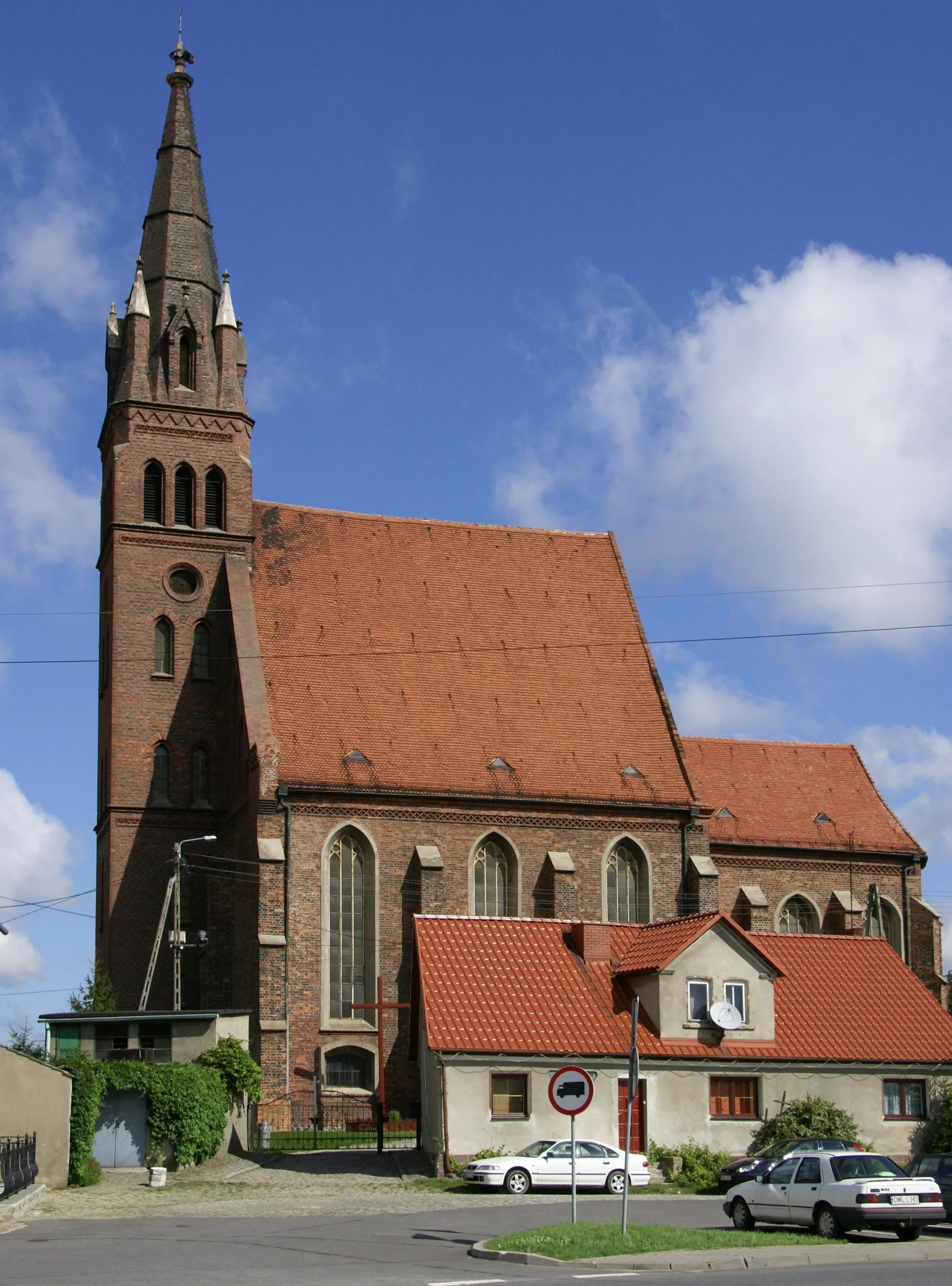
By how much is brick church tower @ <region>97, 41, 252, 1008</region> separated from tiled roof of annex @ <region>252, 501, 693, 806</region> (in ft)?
6.23

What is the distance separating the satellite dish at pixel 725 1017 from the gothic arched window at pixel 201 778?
16422mm

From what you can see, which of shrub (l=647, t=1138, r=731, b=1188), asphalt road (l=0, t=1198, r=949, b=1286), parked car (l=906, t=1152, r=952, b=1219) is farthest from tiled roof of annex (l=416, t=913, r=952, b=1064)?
parked car (l=906, t=1152, r=952, b=1219)

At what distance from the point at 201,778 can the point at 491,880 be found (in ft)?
27.5

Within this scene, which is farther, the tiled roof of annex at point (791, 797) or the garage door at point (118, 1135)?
the tiled roof of annex at point (791, 797)

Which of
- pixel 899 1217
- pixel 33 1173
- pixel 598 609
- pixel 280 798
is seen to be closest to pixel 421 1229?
pixel 899 1217

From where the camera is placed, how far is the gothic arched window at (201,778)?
4450 centimetres

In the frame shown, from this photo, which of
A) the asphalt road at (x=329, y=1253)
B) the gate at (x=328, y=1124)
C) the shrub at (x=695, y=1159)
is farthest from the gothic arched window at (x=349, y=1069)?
the asphalt road at (x=329, y=1253)

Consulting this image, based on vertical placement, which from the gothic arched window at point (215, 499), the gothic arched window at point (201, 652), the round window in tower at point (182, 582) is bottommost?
the gothic arched window at point (201, 652)

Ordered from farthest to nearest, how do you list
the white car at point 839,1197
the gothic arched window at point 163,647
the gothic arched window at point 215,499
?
the gothic arched window at point 215,499, the gothic arched window at point 163,647, the white car at point 839,1197

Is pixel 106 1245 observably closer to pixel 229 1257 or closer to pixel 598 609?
pixel 229 1257

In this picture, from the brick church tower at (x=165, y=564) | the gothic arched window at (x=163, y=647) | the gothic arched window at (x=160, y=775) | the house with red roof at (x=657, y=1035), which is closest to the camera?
the house with red roof at (x=657, y=1035)

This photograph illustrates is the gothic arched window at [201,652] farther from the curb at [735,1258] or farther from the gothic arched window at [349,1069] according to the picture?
the curb at [735,1258]

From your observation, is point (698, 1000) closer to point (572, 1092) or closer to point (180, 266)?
point (572, 1092)

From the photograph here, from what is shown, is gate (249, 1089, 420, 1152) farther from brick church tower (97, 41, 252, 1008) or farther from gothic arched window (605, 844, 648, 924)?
gothic arched window (605, 844, 648, 924)
